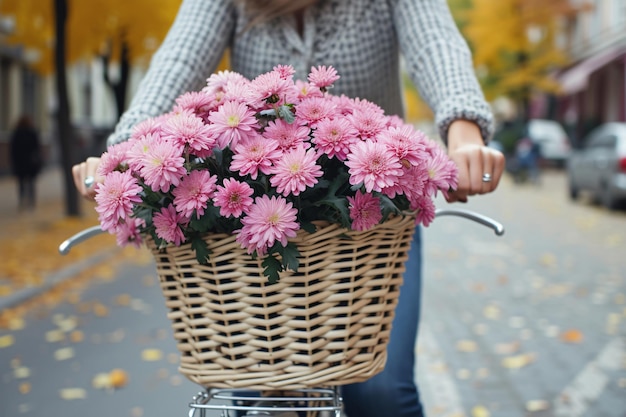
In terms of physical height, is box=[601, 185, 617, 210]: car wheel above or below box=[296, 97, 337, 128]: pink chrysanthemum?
below

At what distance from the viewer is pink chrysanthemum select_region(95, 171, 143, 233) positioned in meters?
1.51

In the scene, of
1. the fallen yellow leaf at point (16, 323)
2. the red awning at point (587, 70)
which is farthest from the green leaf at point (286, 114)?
the red awning at point (587, 70)

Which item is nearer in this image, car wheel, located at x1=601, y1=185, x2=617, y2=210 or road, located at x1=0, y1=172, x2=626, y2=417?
road, located at x1=0, y1=172, x2=626, y2=417

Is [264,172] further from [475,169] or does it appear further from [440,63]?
[440,63]

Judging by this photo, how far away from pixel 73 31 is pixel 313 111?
14278 mm

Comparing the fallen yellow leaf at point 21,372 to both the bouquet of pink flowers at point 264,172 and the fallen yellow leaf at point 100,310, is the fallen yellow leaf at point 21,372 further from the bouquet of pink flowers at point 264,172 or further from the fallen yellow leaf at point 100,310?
the bouquet of pink flowers at point 264,172

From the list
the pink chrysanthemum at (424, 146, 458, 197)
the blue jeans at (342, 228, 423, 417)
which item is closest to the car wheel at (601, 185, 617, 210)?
the blue jeans at (342, 228, 423, 417)

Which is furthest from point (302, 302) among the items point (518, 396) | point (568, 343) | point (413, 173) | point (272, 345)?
point (568, 343)

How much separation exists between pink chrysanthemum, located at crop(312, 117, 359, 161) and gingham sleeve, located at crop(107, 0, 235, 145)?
0.65 m

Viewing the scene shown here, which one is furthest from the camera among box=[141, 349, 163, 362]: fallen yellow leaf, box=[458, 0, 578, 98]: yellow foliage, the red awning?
box=[458, 0, 578, 98]: yellow foliage

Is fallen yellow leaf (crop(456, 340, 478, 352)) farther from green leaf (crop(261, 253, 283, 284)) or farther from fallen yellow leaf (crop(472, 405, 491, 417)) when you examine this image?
green leaf (crop(261, 253, 283, 284))

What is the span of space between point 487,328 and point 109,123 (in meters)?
39.4

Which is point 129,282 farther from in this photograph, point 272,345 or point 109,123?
point 109,123

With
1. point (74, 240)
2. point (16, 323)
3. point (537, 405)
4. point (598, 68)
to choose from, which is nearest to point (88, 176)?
point (74, 240)
